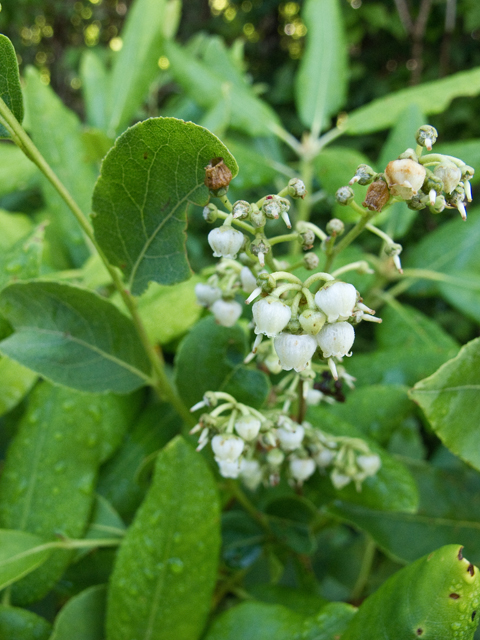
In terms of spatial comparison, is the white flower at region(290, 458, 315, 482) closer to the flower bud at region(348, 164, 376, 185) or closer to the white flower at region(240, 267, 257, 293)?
the white flower at region(240, 267, 257, 293)

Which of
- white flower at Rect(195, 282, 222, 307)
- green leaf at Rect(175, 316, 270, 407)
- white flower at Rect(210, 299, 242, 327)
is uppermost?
white flower at Rect(195, 282, 222, 307)

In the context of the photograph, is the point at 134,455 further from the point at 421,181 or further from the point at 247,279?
the point at 421,181

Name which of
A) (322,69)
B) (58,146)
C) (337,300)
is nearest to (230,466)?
(337,300)

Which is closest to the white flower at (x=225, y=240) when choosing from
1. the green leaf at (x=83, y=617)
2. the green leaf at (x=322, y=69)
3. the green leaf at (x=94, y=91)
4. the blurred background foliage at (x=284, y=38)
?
the green leaf at (x=83, y=617)

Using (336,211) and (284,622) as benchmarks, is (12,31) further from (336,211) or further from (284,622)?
(284,622)

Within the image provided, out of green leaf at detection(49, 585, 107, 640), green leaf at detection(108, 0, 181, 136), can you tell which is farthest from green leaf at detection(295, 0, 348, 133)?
green leaf at detection(49, 585, 107, 640)

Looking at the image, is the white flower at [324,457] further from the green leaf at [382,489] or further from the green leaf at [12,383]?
the green leaf at [12,383]
